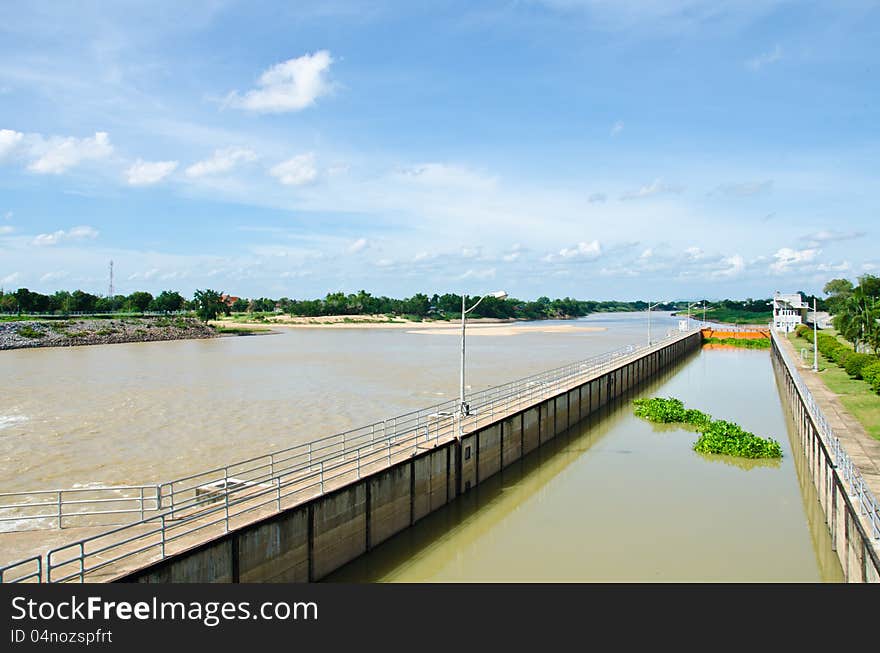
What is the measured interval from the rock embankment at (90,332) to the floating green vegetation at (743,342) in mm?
89607

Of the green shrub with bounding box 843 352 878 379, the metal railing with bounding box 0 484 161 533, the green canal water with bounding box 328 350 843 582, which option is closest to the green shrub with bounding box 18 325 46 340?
the metal railing with bounding box 0 484 161 533

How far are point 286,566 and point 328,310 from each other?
606ft

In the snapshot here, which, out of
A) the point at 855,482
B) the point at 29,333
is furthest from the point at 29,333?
the point at 855,482

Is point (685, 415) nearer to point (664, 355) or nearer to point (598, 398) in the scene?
point (598, 398)

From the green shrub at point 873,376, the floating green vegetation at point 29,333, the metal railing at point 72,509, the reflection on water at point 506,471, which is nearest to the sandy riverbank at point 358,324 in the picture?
the floating green vegetation at point 29,333

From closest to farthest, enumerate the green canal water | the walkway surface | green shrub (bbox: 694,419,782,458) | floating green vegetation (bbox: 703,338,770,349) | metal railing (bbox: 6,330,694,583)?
metal railing (bbox: 6,330,694,583) → the green canal water → the walkway surface → green shrub (bbox: 694,419,782,458) → floating green vegetation (bbox: 703,338,770,349)

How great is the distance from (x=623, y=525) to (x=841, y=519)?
5697 millimetres

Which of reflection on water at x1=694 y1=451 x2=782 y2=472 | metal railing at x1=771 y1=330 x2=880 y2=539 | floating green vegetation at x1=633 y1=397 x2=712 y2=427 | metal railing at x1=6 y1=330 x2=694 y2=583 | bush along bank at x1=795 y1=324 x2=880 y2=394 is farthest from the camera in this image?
floating green vegetation at x1=633 y1=397 x2=712 y2=427

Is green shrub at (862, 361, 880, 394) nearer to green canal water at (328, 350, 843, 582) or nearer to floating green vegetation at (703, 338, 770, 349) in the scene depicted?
green canal water at (328, 350, 843, 582)

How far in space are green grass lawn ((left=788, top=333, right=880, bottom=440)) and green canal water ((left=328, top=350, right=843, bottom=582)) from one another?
10.5 ft

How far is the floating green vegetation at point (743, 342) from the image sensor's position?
96.1 meters

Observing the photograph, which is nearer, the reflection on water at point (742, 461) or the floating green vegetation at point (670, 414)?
the reflection on water at point (742, 461)

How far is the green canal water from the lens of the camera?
53.4 feet

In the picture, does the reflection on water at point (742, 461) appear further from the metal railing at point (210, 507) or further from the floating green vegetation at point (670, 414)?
the metal railing at point (210, 507)
